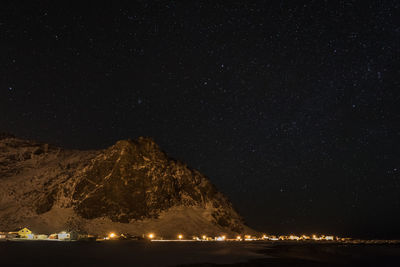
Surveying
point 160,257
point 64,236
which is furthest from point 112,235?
point 160,257

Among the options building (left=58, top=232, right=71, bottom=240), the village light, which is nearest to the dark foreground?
building (left=58, top=232, right=71, bottom=240)

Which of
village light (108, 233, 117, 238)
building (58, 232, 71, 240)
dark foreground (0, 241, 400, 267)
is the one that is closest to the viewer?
dark foreground (0, 241, 400, 267)

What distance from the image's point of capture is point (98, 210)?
192 meters

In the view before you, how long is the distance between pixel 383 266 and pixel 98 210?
157467 mm

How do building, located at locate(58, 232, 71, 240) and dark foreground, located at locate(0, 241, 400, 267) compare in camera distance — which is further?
building, located at locate(58, 232, 71, 240)

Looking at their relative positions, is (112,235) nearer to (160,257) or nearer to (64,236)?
(64,236)

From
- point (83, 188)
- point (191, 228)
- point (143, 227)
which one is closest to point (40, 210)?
point (83, 188)

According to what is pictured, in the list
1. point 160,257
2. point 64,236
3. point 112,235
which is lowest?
point 112,235

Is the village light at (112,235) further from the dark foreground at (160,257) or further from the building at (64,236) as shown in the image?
the dark foreground at (160,257)

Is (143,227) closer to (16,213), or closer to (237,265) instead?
(16,213)

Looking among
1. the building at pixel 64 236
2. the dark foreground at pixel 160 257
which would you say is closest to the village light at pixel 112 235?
the building at pixel 64 236

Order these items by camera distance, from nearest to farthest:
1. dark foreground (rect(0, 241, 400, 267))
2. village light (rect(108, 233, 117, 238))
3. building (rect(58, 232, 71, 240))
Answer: dark foreground (rect(0, 241, 400, 267))
building (rect(58, 232, 71, 240))
village light (rect(108, 233, 117, 238))

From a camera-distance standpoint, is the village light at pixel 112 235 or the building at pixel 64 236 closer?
the building at pixel 64 236

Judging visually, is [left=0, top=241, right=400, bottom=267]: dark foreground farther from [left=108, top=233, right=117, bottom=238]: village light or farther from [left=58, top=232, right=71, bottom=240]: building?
[left=108, top=233, right=117, bottom=238]: village light
